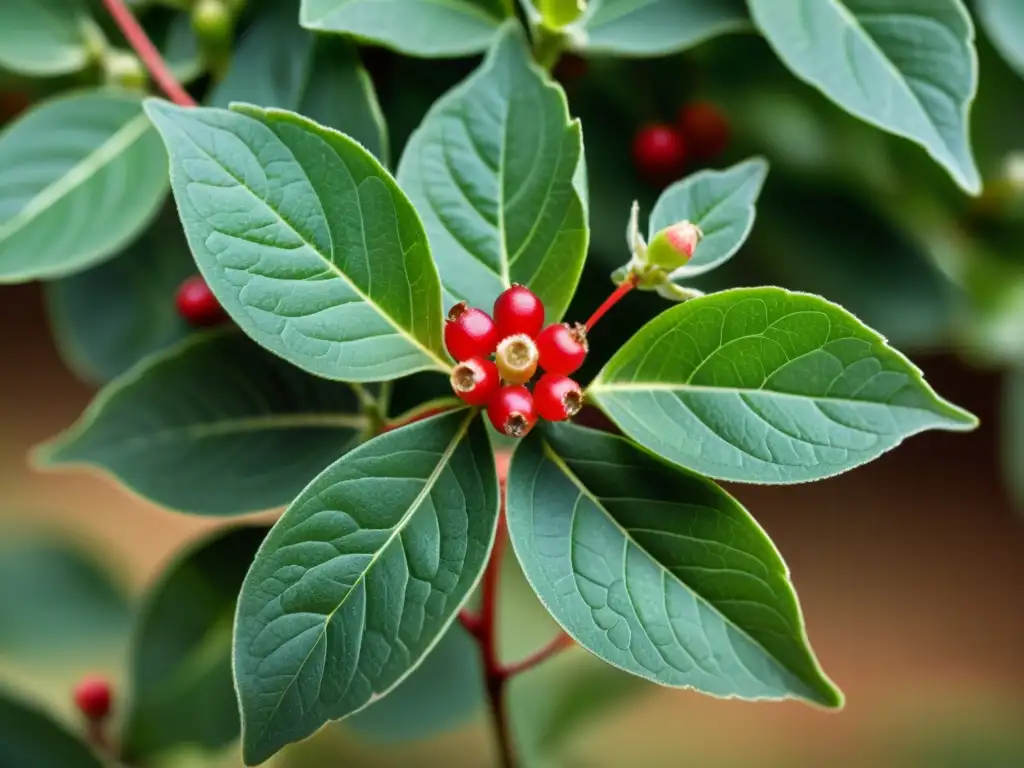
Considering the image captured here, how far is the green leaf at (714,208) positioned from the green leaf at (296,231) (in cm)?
14

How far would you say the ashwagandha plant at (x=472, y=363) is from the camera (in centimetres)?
38

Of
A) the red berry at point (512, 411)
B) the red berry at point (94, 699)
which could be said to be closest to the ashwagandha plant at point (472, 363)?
the red berry at point (512, 411)

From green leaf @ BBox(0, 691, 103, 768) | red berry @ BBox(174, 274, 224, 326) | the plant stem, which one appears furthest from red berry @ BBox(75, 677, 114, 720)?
the plant stem

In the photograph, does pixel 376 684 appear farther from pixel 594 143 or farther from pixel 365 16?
pixel 594 143

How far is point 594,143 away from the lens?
0.73 meters

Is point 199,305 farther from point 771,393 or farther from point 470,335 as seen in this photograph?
point 771,393

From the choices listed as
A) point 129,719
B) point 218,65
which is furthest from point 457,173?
point 129,719

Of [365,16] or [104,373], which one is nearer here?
[365,16]

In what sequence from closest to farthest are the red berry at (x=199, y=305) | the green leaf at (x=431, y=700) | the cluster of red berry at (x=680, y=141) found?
the red berry at (x=199, y=305) → the cluster of red berry at (x=680, y=141) → the green leaf at (x=431, y=700)

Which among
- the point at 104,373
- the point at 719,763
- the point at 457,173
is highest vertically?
the point at 457,173

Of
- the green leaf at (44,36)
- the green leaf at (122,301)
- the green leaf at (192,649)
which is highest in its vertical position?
the green leaf at (44,36)

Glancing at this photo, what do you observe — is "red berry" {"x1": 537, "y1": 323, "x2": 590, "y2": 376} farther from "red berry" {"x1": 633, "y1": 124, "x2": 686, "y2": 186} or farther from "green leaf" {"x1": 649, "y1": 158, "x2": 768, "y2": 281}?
"red berry" {"x1": 633, "y1": 124, "x2": 686, "y2": 186}

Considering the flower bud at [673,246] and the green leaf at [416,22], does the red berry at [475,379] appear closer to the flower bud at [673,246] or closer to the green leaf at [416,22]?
the flower bud at [673,246]

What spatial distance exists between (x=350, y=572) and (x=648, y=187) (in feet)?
1.41
